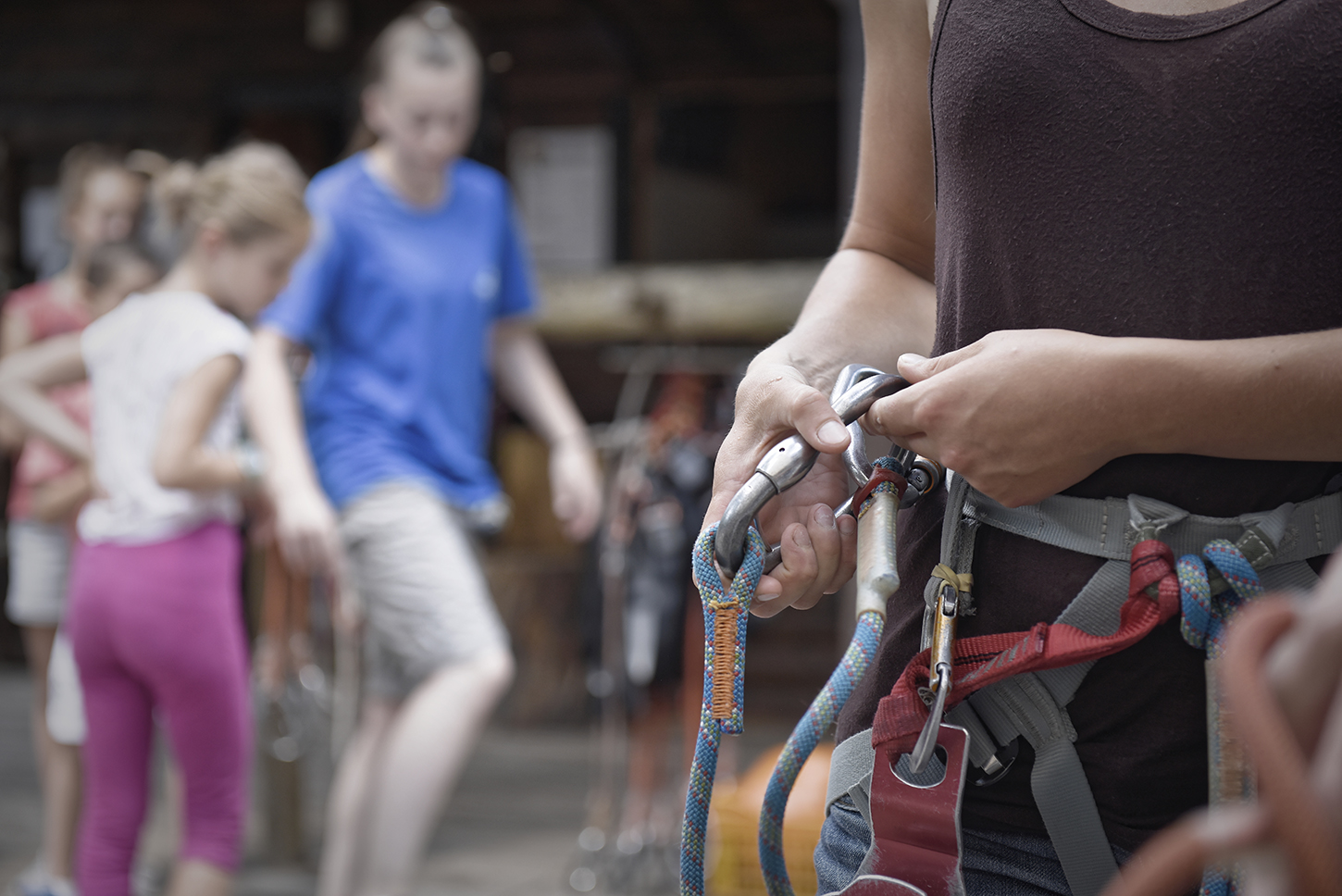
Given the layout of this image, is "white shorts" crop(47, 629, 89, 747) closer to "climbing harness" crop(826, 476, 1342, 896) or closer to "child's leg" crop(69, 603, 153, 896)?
"child's leg" crop(69, 603, 153, 896)

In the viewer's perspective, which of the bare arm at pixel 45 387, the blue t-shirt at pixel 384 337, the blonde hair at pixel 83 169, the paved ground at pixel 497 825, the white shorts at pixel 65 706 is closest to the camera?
the blue t-shirt at pixel 384 337

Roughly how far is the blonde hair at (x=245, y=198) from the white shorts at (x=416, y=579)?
60 centimetres

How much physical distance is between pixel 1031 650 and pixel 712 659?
0.71 ft

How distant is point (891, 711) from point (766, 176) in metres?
7.04

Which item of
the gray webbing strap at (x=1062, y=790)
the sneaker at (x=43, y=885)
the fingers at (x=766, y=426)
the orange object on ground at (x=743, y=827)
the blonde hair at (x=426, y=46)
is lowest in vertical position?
the sneaker at (x=43, y=885)

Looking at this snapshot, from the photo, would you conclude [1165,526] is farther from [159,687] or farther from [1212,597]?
[159,687]

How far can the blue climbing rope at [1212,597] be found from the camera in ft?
2.99

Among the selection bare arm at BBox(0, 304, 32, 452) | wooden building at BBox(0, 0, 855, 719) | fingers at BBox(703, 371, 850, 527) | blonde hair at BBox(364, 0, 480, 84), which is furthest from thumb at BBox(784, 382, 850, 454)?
wooden building at BBox(0, 0, 855, 719)

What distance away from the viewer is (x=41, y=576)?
3.85 metres

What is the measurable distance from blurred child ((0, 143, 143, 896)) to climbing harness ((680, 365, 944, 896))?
3.00 m

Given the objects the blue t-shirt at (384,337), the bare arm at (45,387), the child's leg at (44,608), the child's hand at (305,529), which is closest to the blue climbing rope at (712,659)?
the child's hand at (305,529)

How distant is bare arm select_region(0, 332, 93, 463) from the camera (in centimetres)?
344

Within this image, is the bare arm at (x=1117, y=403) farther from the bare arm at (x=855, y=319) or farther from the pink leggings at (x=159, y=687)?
the pink leggings at (x=159, y=687)

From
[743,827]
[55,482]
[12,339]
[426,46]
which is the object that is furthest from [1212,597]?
[12,339]
